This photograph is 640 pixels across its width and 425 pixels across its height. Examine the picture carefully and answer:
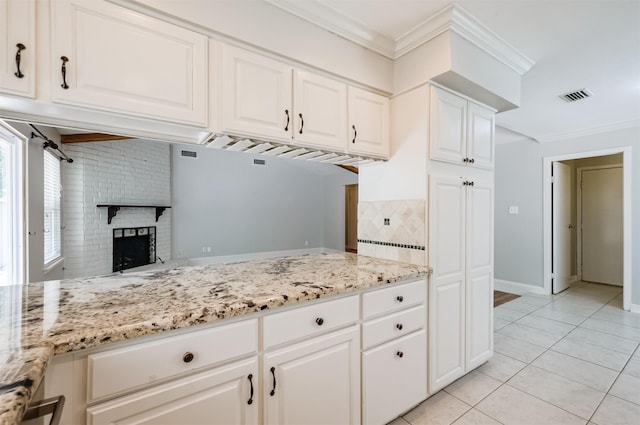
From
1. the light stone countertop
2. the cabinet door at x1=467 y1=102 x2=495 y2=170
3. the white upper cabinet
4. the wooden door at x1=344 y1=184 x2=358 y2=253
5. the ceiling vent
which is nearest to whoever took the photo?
the light stone countertop

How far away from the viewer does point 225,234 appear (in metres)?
7.72

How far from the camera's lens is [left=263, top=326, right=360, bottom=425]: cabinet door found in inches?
47.4

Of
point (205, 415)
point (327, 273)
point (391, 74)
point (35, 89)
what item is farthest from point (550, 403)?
point (35, 89)

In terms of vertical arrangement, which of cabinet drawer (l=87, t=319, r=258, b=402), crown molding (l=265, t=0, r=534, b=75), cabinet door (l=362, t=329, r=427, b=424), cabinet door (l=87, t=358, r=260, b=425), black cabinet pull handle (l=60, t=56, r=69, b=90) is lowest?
cabinet door (l=362, t=329, r=427, b=424)

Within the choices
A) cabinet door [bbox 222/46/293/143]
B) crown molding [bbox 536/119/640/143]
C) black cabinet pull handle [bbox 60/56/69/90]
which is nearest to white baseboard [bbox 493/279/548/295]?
crown molding [bbox 536/119/640/143]

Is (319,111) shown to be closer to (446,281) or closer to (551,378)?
(446,281)

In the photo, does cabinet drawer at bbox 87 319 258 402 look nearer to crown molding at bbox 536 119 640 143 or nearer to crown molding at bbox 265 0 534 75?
crown molding at bbox 265 0 534 75

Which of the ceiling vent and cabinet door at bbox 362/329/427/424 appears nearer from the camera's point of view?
cabinet door at bbox 362/329/427/424

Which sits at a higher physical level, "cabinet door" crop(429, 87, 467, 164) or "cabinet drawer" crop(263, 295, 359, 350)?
"cabinet door" crop(429, 87, 467, 164)

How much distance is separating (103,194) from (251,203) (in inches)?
147

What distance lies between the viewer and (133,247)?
18.0ft

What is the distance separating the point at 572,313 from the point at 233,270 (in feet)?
13.7

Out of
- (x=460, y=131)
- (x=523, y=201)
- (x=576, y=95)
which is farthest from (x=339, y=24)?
(x=523, y=201)

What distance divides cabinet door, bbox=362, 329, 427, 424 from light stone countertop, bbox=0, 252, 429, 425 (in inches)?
16.1
